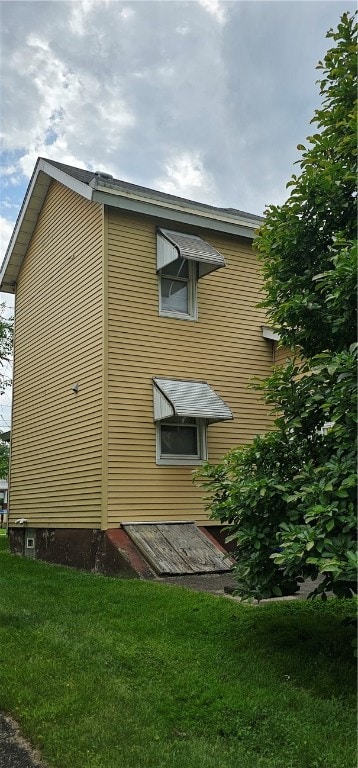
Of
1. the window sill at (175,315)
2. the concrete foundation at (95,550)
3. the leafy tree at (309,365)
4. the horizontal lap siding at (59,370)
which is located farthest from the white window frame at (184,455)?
the leafy tree at (309,365)

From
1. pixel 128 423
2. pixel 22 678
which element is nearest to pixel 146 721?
pixel 22 678

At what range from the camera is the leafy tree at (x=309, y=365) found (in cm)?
435

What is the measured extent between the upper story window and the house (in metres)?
0.03

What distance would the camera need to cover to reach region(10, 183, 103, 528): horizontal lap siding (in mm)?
10797

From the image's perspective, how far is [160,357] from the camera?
436 inches

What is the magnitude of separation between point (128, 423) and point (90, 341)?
1.75 m

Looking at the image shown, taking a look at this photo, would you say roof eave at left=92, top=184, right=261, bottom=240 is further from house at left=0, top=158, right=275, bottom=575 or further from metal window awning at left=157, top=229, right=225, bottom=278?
metal window awning at left=157, top=229, right=225, bottom=278

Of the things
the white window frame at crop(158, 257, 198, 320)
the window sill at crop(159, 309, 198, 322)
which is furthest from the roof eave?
the window sill at crop(159, 309, 198, 322)

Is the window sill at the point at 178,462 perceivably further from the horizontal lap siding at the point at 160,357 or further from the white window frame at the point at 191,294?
the white window frame at the point at 191,294

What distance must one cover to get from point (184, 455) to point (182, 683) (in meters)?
6.67

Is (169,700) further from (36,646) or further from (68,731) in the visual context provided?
(36,646)

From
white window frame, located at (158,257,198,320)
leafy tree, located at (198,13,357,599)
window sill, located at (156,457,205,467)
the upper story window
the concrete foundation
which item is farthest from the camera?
white window frame, located at (158,257,198,320)

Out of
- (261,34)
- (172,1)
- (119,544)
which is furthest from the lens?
(119,544)

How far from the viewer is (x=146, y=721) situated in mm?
3701
